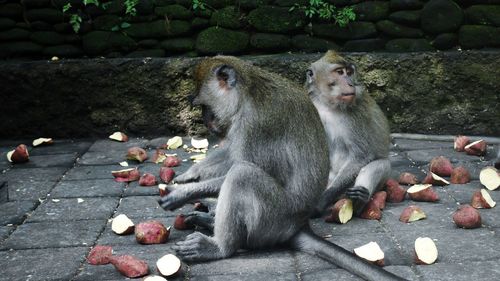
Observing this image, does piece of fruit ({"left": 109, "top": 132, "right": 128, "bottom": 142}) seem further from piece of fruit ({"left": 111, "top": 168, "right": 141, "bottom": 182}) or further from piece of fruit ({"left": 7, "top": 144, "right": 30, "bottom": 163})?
piece of fruit ({"left": 111, "top": 168, "right": 141, "bottom": 182})

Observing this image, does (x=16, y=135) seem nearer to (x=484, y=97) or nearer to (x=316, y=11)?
(x=316, y=11)

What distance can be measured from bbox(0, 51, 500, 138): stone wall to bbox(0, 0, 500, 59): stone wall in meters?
0.27

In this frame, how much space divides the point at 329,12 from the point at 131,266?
14.2 feet

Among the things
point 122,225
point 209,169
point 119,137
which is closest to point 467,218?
point 209,169

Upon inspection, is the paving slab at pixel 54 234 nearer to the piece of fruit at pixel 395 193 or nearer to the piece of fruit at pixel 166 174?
the piece of fruit at pixel 166 174

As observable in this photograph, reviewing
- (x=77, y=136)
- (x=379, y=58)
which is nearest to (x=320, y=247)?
(x=379, y=58)

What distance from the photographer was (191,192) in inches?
187

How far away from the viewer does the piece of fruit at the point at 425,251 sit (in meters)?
4.42

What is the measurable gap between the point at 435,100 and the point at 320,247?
12.2 feet

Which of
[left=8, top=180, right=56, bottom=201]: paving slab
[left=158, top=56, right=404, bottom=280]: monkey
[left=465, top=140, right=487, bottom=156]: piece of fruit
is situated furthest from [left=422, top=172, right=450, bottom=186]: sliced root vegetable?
[left=8, top=180, right=56, bottom=201]: paving slab

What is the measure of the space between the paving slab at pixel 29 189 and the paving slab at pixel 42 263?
4.09ft

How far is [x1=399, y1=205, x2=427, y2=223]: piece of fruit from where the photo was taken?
521 cm

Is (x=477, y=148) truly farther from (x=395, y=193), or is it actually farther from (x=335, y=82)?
(x=335, y=82)

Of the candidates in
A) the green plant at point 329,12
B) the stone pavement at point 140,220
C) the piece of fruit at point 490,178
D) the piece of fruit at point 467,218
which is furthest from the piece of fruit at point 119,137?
the piece of fruit at point 467,218
